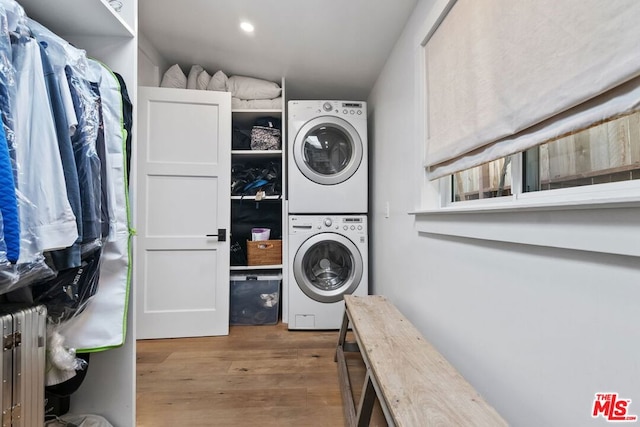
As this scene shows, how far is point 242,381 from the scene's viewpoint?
1603 mm

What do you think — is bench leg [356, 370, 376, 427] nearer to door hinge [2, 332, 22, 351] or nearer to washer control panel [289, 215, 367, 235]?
door hinge [2, 332, 22, 351]

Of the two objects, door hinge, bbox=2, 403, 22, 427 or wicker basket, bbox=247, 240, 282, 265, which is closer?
door hinge, bbox=2, 403, 22, 427

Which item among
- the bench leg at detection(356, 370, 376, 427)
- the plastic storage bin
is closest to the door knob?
the plastic storage bin

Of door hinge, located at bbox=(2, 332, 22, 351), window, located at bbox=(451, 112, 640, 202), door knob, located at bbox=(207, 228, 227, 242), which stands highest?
window, located at bbox=(451, 112, 640, 202)

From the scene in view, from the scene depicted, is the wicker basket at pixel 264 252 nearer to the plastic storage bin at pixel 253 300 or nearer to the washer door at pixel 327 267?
the plastic storage bin at pixel 253 300

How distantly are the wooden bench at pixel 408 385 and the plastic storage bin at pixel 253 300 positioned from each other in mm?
1133

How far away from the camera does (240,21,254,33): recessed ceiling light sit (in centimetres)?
184

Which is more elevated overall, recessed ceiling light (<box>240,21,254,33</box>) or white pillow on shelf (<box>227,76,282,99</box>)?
recessed ceiling light (<box>240,21,254,33</box>)

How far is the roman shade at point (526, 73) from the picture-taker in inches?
21.6

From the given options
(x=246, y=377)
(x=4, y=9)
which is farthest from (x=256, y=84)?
(x=246, y=377)

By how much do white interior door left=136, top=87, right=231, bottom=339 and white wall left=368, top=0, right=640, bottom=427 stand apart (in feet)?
4.93

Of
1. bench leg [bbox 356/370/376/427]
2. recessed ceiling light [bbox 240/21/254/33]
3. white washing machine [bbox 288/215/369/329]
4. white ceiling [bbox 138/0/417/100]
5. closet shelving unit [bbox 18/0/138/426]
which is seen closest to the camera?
bench leg [bbox 356/370/376/427]

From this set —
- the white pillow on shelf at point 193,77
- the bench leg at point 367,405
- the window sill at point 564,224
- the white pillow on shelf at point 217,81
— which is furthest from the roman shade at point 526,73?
the white pillow on shelf at point 193,77

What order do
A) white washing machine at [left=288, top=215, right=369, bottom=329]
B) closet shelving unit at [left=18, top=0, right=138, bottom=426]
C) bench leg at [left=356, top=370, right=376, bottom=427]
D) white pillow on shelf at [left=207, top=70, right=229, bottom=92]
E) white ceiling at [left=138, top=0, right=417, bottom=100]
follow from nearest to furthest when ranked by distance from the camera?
bench leg at [left=356, top=370, right=376, bottom=427]
closet shelving unit at [left=18, top=0, right=138, bottom=426]
white ceiling at [left=138, top=0, right=417, bottom=100]
white washing machine at [left=288, top=215, right=369, bottom=329]
white pillow on shelf at [left=207, top=70, right=229, bottom=92]
